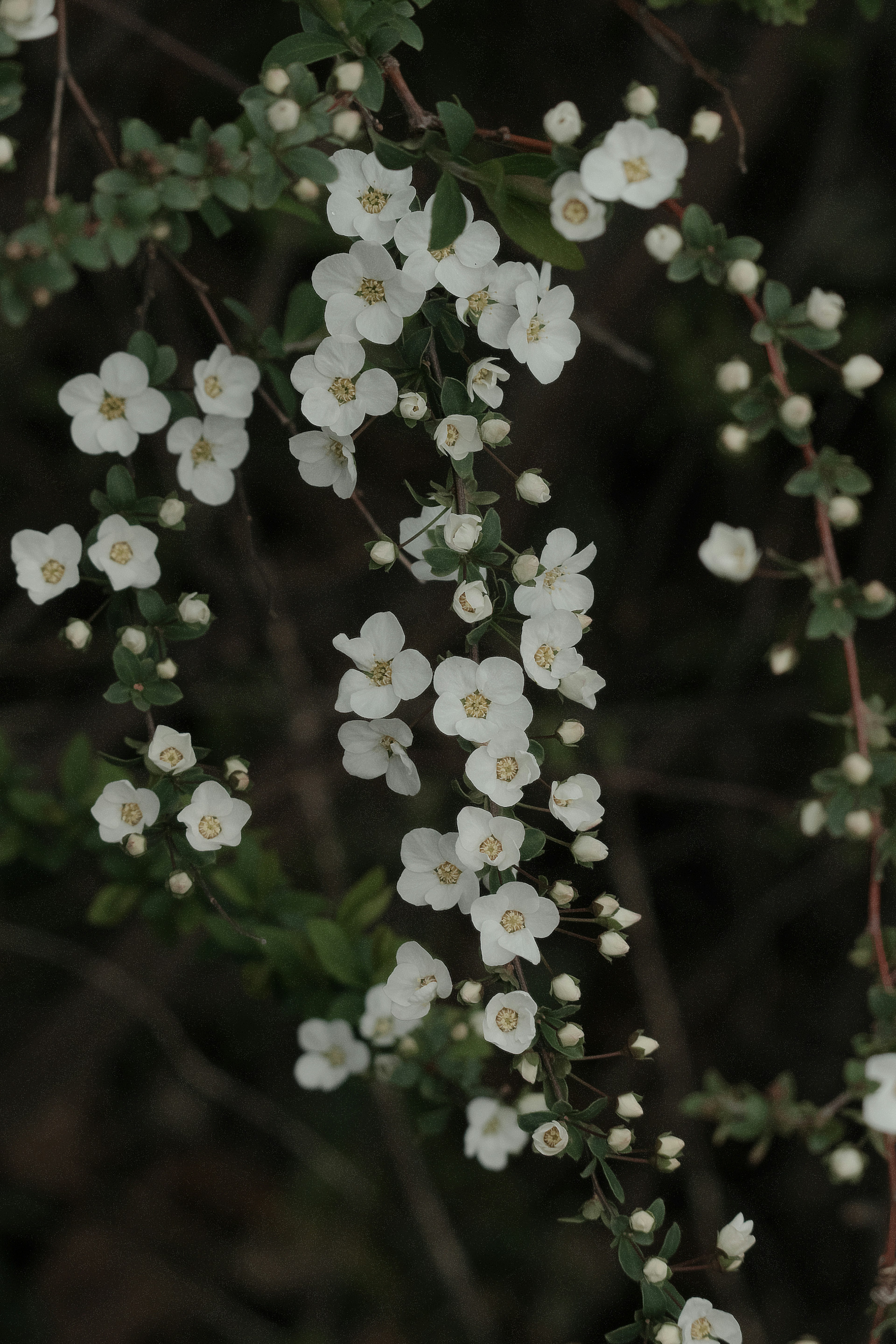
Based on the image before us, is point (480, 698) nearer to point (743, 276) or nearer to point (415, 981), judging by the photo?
point (415, 981)

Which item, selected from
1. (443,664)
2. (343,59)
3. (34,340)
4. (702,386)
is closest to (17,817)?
(443,664)

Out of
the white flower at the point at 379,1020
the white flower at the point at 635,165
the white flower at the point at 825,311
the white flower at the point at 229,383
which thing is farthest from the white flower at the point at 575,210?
the white flower at the point at 379,1020

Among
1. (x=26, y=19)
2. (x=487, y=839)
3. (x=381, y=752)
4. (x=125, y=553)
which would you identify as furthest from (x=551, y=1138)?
(x=26, y=19)

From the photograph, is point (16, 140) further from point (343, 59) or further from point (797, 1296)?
point (797, 1296)

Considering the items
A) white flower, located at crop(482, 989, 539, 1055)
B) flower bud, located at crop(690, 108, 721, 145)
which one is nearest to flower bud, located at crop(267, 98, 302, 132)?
flower bud, located at crop(690, 108, 721, 145)

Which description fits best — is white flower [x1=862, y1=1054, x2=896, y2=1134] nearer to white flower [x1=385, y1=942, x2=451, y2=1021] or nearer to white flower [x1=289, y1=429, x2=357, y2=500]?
white flower [x1=385, y1=942, x2=451, y2=1021]

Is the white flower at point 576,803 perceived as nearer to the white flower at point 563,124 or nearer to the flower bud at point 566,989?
the flower bud at point 566,989
